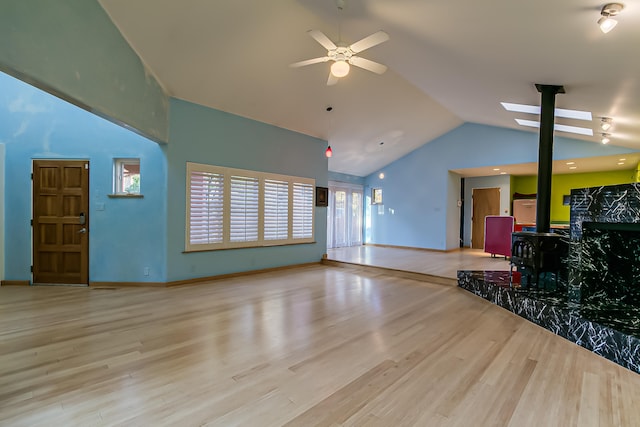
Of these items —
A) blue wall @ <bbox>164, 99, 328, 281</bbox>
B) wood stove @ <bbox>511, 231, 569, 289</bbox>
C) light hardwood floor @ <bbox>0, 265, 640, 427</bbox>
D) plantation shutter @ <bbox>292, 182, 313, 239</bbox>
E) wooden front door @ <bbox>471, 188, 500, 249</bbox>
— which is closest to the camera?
light hardwood floor @ <bbox>0, 265, 640, 427</bbox>

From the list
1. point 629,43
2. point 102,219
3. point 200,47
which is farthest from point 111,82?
point 629,43

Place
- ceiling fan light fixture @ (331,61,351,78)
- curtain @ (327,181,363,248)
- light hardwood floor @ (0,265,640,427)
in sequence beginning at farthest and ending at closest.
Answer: curtain @ (327,181,363,248)
ceiling fan light fixture @ (331,61,351,78)
light hardwood floor @ (0,265,640,427)

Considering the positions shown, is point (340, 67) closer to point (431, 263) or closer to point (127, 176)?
point (127, 176)

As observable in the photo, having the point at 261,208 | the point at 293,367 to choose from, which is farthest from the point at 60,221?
the point at 293,367

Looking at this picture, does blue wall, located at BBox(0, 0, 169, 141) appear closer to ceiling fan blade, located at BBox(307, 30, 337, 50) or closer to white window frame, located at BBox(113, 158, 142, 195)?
white window frame, located at BBox(113, 158, 142, 195)

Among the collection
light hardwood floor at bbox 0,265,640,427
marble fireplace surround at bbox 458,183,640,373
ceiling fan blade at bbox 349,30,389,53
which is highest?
ceiling fan blade at bbox 349,30,389,53

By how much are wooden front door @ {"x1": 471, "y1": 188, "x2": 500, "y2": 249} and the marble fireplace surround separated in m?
6.48

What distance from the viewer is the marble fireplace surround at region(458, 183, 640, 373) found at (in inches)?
115

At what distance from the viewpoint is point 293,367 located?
2455 mm

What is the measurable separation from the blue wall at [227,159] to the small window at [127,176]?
26.2 inches

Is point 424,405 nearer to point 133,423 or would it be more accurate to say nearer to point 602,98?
point 133,423

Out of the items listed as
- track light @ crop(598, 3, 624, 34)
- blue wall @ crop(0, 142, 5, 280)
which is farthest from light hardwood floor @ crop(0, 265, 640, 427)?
track light @ crop(598, 3, 624, 34)

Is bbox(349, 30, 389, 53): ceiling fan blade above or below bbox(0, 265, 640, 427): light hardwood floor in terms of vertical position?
above

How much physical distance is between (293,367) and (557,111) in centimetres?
591
